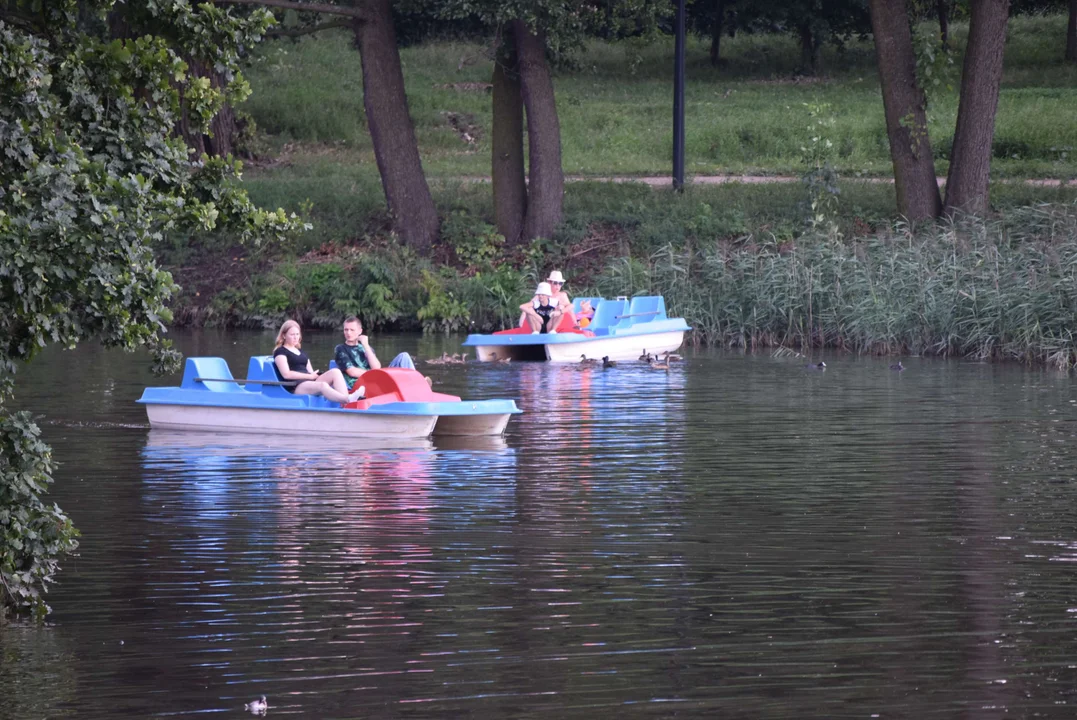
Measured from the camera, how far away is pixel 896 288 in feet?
79.7

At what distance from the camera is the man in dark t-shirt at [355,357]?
15812mm

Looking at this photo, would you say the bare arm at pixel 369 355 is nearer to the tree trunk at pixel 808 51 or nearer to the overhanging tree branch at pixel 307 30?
the overhanging tree branch at pixel 307 30

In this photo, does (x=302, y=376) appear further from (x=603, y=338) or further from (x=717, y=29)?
(x=717, y=29)

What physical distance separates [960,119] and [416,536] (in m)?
20.0

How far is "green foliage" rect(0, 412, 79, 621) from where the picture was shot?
786cm

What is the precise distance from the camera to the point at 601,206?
31344 millimetres

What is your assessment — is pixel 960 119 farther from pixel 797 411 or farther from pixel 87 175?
pixel 87 175

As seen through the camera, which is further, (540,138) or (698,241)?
(540,138)

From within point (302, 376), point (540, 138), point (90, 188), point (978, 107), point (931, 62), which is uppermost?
point (931, 62)

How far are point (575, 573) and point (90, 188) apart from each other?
3.52 m

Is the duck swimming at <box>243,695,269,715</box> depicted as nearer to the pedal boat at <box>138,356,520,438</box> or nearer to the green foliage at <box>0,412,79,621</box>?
the green foliage at <box>0,412,79,621</box>

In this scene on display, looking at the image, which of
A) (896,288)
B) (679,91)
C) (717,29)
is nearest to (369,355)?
(896,288)

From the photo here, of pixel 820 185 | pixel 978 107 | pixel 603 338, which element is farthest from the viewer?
pixel 820 185

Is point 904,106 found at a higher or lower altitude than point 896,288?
higher
